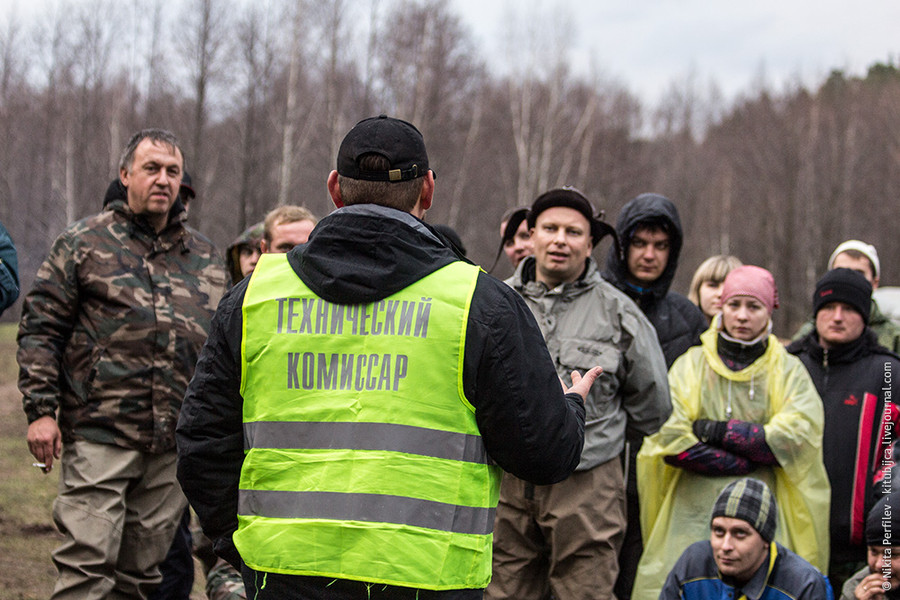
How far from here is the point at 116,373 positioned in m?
3.90

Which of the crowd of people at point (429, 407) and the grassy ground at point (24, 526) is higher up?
the crowd of people at point (429, 407)

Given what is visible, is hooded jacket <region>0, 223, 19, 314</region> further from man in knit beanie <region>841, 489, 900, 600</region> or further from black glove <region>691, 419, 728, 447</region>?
man in knit beanie <region>841, 489, 900, 600</region>

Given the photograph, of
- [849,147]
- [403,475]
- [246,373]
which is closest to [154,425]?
[246,373]

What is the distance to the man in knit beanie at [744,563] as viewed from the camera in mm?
3611

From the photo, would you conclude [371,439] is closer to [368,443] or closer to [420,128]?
[368,443]

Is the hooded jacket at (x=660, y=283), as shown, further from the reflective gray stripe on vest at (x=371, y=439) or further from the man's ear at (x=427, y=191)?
the reflective gray stripe on vest at (x=371, y=439)

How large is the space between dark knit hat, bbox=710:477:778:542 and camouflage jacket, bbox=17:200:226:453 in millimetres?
2565

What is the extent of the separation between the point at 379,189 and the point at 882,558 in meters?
2.83

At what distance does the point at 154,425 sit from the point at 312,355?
2.20 meters

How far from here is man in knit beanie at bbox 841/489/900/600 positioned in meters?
3.52

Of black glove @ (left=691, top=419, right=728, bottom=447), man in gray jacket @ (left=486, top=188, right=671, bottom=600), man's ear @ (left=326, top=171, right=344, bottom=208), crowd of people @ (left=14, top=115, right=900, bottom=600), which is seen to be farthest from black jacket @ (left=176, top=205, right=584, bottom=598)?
black glove @ (left=691, top=419, right=728, bottom=447)

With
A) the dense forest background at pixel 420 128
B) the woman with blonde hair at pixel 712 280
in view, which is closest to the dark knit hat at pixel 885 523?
the woman with blonde hair at pixel 712 280

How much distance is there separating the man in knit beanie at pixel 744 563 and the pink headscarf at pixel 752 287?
3.16 ft

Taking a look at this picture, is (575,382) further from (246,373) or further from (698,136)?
(698,136)
